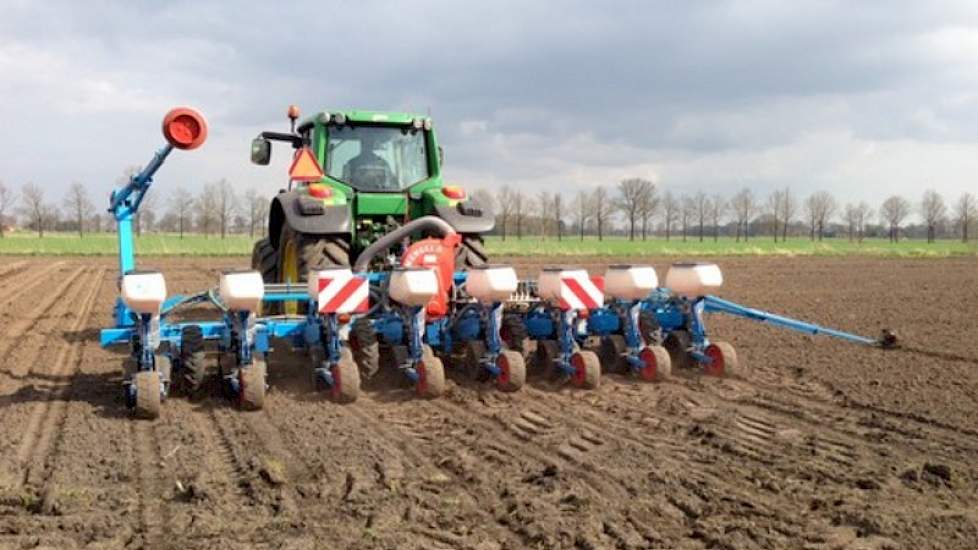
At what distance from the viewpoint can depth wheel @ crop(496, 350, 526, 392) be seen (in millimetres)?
6879

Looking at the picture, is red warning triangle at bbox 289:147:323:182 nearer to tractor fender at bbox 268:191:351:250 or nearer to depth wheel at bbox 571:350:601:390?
tractor fender at bbox 268:191:351:250

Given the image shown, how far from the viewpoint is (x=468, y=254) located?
28.3 feet

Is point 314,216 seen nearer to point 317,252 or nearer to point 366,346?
point 317,252

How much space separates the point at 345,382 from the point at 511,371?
4.15 ft

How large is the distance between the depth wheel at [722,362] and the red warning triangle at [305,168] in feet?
12.5

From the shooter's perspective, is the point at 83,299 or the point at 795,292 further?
the point at 795,292

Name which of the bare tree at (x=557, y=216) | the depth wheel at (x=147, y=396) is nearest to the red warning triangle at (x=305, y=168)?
the depth wheel at (x=147, y=396)

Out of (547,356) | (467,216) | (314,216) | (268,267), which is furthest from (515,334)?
(268,267)

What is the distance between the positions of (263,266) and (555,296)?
3.88 meters

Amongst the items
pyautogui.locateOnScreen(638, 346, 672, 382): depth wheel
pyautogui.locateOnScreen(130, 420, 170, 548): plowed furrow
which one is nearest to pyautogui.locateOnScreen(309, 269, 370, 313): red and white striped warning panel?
pyautogui.locateOnScreen(130, 420, 170, 548): plowed furrow

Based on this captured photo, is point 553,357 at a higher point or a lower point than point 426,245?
lower

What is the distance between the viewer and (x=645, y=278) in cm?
760

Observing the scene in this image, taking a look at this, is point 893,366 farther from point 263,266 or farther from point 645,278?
point 263,266

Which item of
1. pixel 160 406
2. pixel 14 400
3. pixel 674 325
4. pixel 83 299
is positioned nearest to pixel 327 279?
pixel 160 406
